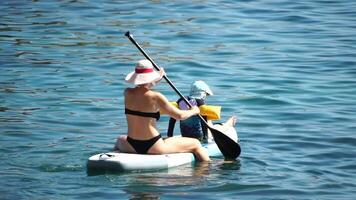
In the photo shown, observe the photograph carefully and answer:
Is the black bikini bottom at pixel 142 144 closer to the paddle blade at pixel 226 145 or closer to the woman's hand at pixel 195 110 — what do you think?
the woman's hand at pixel 195 110

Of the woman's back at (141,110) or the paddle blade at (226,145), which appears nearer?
the woman's back at (141,110)

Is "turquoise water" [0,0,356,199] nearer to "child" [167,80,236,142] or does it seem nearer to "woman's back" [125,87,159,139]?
"woman's back" [125,87,159,139]

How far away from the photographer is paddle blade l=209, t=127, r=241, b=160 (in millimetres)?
11695

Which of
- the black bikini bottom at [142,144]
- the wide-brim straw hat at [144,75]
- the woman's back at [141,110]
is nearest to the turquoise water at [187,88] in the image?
the black bikini bottom at [142,144]

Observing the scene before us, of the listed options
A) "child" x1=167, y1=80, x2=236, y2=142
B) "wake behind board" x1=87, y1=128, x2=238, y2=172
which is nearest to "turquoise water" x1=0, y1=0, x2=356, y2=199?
"wake behind board" x1=87, y1=128, x2=238, y2=172

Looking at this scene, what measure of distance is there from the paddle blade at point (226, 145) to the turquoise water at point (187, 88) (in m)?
0.18

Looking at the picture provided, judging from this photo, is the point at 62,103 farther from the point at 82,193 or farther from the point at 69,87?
the point at 82,193

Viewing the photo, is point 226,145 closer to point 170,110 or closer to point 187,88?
point 170,110

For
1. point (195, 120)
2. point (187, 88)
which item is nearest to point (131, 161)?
point (195, 120)

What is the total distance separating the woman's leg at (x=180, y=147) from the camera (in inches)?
436

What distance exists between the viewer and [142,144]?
432 inches

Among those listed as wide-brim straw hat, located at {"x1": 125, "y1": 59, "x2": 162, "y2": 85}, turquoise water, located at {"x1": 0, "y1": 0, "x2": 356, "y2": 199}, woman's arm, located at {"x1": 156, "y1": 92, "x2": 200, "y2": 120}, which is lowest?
turquoise water, located at {"x1": 0, "y1": 0, "x2": 356, "y2": 199}

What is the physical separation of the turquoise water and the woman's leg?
0.67 feet

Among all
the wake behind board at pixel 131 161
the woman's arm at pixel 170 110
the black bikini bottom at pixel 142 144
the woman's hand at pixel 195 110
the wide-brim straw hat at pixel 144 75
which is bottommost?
the wake behind board at pixel 131 161
